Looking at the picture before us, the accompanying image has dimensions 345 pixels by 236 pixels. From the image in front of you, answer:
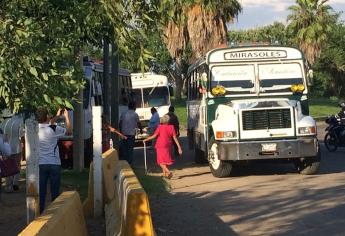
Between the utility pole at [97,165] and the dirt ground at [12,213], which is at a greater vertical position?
the utility pole at [97,165]

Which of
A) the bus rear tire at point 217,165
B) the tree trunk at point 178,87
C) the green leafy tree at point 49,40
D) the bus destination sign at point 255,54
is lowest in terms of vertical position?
the bus rear tire at point 217,165

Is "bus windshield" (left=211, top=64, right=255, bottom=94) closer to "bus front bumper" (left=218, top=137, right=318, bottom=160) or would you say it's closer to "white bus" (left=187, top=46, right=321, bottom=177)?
"white bus" (left=187, top=46, right=321, bottom=177)

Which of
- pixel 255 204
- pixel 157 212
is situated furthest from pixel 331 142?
pixel 157 212

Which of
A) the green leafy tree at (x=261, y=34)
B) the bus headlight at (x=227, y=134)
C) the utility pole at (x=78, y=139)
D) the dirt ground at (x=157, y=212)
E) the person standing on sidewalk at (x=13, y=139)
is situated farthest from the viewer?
the green leafy tree at (x=261, y=34)

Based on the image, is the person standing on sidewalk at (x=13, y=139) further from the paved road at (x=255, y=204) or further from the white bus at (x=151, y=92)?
the white bus at (x=151, y=92)

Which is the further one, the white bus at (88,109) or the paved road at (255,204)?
the white bus at (88,109)

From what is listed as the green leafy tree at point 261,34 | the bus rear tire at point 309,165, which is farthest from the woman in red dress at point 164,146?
the green leafy tree at point 261,34

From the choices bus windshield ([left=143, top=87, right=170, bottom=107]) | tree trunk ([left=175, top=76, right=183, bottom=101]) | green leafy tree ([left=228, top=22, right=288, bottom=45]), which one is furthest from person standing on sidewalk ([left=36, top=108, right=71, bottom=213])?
green leafy tree ([left=228, top=22, right=288, bottom=45])

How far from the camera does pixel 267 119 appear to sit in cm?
1546

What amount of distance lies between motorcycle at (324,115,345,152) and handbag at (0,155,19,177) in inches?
537

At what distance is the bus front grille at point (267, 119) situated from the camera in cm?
1542

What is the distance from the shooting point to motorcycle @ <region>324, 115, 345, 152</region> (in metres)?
22.4

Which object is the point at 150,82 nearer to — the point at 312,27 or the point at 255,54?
the point at 255,54

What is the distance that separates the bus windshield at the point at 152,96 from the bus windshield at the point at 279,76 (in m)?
14.7
